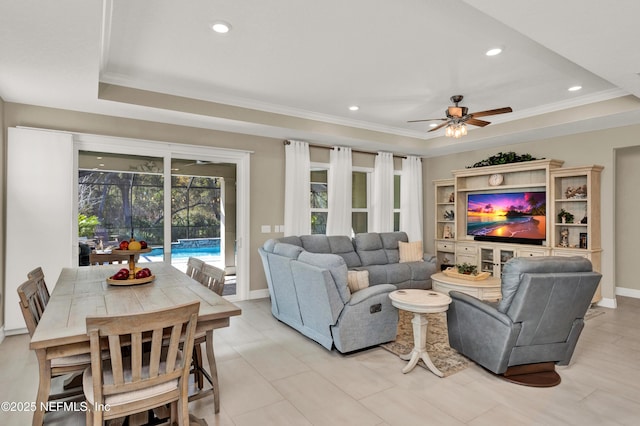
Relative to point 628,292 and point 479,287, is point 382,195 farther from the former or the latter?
point 628,292

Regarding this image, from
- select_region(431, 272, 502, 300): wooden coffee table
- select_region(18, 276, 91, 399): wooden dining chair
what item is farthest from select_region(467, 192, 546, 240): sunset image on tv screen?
select_region(18, 276, 91, 399): wooden dining chair

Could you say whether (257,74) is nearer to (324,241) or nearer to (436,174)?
(324,241)

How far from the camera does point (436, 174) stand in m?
7.69

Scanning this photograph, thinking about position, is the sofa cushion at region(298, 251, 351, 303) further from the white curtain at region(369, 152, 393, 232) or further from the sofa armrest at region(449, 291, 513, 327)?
the white curtain at region(369, 152, 393, 232)

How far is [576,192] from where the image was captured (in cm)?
539

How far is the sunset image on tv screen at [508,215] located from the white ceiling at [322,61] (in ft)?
3.63

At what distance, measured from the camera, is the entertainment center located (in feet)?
17.1

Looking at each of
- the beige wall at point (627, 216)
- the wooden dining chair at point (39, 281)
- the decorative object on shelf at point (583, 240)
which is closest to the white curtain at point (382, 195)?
the decorative object on shelf at point (583, 240)

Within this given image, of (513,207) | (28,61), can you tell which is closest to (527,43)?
(513,207)

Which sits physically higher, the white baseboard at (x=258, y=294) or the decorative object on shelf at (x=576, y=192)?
the decorative object on shelf at (x=576, y=192)

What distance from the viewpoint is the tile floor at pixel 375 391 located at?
2.36 meters

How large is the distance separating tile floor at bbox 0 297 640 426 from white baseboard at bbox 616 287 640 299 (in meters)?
2.57

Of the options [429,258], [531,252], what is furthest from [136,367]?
[531,252]

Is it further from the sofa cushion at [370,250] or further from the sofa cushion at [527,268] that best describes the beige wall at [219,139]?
the sofa cushion at [527,268]
